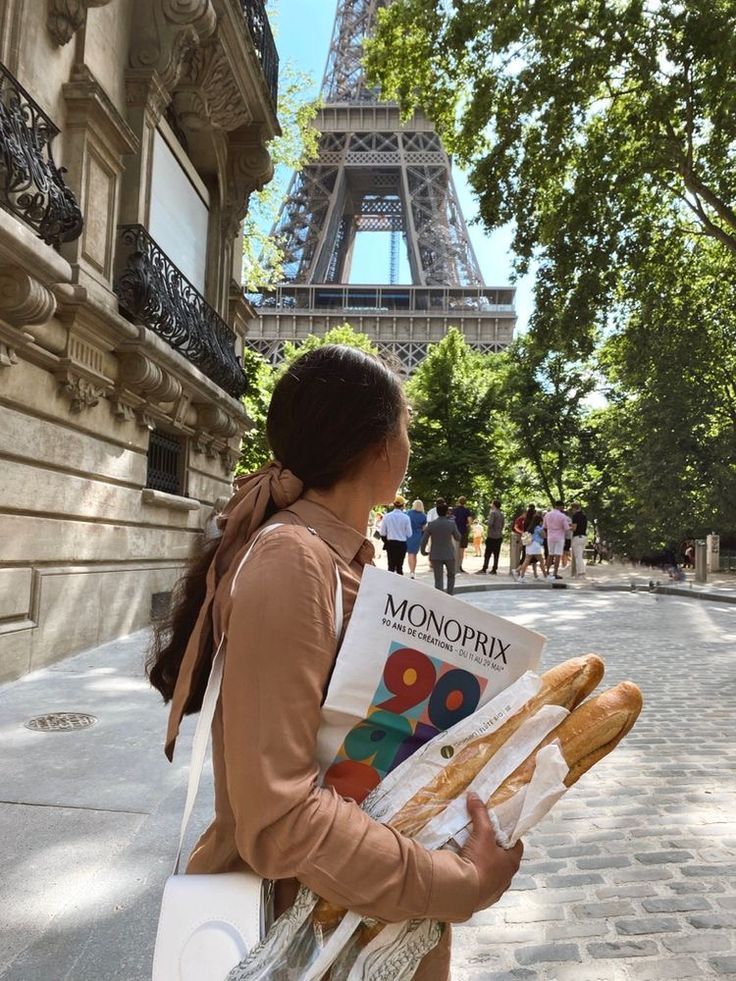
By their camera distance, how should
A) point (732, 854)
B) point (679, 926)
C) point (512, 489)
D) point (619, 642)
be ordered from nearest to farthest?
point (679, 926) < point (732, 854) < point (619, 642) < point (512, 489)

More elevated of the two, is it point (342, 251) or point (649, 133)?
point (342, 251)

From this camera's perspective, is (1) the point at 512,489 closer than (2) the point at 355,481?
No

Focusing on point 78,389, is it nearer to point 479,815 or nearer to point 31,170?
point 31,170

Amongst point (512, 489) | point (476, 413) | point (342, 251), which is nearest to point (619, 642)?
point (476, 413)

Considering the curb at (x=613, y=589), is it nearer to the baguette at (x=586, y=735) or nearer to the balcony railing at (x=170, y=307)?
the balcony railing at (x=170, y=307)

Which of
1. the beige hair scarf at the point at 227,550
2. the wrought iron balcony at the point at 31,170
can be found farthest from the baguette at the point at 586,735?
the wrought iron balcony at the point at 31,170

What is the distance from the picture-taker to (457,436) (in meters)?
33.1

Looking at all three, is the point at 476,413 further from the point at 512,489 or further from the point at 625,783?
the point at 625,783

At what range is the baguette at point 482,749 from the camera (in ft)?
3.81

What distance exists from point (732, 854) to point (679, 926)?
0.87m

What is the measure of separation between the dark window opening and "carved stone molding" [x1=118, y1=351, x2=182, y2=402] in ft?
3.70

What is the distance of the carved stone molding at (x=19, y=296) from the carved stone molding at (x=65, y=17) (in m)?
2.66

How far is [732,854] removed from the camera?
3.47m

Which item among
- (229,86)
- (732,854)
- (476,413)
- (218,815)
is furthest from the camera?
(476,413)
